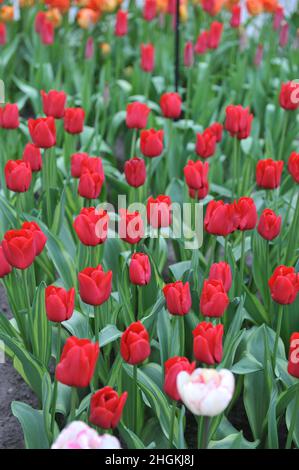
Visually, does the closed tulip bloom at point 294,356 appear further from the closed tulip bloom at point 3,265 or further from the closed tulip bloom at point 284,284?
the closed tulip bloom at point 3,265

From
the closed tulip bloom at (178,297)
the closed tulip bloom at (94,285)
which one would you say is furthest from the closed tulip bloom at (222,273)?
the closed tulip bloom at (94,285)

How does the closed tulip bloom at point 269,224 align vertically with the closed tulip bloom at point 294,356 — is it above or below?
above

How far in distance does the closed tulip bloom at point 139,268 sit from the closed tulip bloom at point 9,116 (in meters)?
0.84

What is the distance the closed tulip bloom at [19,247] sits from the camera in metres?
1.58

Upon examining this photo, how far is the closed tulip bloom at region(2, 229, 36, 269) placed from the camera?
158cm

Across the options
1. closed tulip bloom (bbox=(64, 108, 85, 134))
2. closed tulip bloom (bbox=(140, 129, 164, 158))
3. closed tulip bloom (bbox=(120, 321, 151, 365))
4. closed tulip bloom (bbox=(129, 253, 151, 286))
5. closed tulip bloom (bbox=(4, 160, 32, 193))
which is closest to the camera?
closed tulip bloom (bbox=(120, 321, 151, 365))

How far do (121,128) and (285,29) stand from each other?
2.78 ft

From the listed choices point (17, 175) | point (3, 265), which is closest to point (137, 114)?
point (17, 175)

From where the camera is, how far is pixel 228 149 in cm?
298

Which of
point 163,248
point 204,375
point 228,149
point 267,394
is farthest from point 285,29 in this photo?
point 204,375

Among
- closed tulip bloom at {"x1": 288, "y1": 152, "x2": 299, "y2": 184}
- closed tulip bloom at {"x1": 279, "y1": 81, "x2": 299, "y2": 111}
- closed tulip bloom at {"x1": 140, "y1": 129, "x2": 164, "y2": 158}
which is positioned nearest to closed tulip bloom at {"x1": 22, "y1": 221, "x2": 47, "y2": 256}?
closed tulip bloom at {"x1": 140, "y1": 129, "x2": 164, "y2": 158}

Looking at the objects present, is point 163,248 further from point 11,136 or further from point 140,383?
point 11,136

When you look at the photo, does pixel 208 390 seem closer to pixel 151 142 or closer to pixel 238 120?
pixel 151 142

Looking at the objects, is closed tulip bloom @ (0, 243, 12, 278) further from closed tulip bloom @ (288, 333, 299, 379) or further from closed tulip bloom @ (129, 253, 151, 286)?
closed tulip bloom @ (288, 333, 299, 379)
